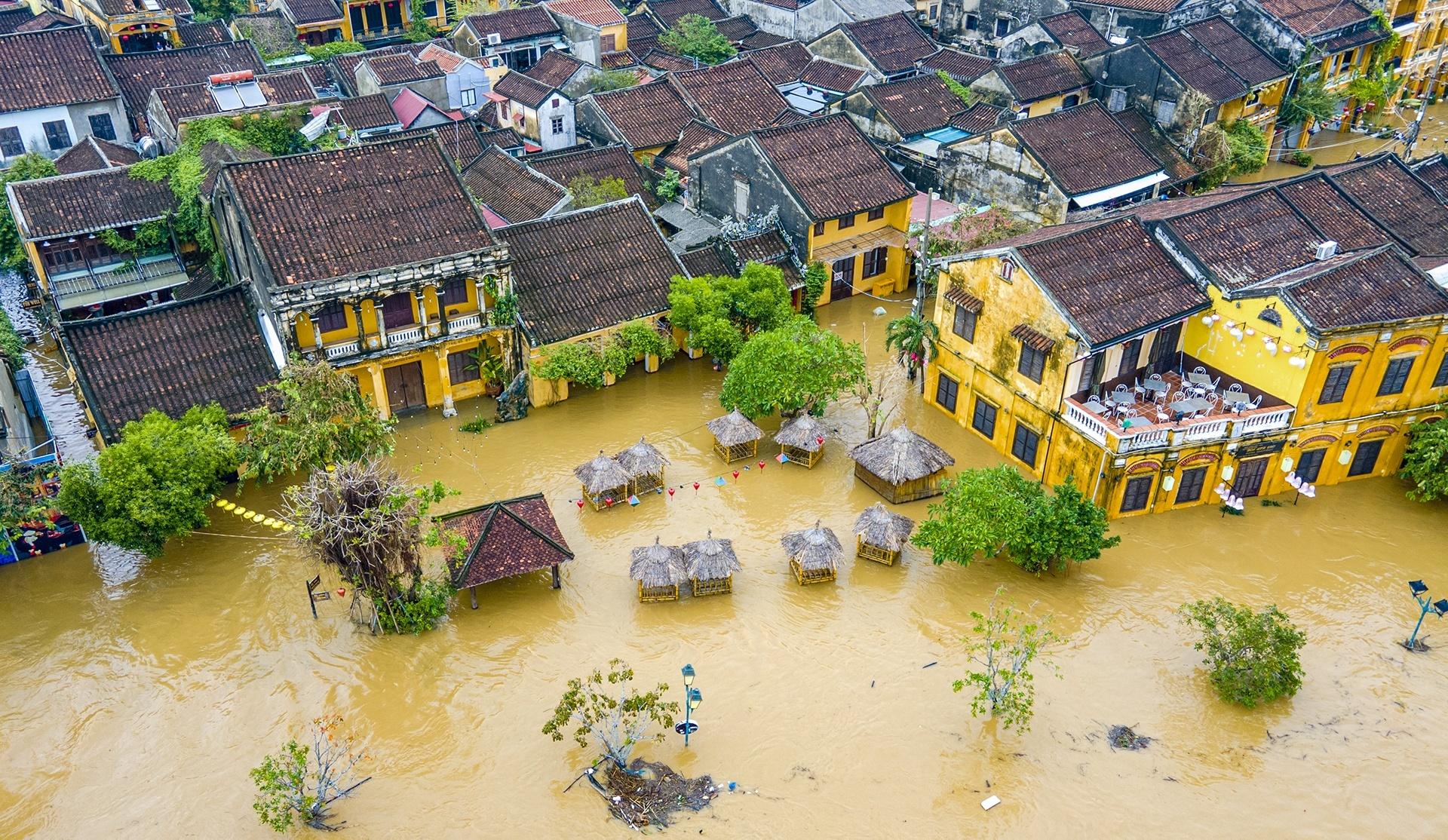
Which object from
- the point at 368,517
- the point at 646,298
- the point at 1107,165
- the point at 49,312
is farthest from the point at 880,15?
the point at 368,517

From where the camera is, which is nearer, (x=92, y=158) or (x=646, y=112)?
(x=92, y=158)

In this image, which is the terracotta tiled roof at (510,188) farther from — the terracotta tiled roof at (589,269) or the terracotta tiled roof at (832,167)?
the terracotta tiled roof at (832,167)

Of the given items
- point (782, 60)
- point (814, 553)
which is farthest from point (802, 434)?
point (782, 60)

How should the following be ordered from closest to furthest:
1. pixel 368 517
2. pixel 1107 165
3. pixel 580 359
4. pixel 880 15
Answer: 1. pixel 368 517
2. pixel 580 359
3. pixel 1107 165
4. pixel 880 15

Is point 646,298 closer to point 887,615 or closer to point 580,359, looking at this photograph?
point 580,359

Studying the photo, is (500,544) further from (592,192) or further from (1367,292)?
(1367,292)

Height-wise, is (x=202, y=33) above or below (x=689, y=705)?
above
